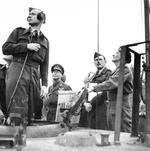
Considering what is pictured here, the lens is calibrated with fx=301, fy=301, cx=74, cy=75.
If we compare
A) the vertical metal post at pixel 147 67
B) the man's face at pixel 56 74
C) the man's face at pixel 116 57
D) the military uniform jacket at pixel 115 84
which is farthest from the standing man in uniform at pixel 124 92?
the vertical metal post at pixel 147 67

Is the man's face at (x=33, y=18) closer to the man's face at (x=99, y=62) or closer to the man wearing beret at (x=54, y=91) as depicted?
the man's face at (x=99, y=62)

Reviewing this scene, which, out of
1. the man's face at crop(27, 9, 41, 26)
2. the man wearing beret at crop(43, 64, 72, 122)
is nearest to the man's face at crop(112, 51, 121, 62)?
the man wearing beret at crop(43, 64, 72, 122)

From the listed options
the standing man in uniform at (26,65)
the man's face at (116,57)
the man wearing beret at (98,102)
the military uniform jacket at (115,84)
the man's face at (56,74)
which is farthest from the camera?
the man's face at (56,74)

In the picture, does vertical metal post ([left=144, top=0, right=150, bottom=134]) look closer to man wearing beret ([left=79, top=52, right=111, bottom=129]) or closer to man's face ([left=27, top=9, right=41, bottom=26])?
man's face ([left=27, top=9, right=41, bottom=26])

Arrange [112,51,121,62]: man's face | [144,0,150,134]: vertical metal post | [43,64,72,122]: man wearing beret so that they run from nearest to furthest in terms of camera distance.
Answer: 1. [144,0,150,134]: vertical metal post
2. [112,51,121,62]: man's face
3. [43,64,72,122]: man wearing beret

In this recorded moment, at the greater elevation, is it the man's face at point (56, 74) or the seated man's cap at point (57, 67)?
the seated man's cap at point (57, 67)

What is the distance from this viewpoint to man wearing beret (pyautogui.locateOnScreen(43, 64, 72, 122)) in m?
3.77

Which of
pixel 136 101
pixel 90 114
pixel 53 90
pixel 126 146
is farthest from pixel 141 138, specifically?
pixel 53 90

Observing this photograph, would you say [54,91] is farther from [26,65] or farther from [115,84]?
[26,65]

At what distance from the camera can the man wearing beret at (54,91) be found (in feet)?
12.4

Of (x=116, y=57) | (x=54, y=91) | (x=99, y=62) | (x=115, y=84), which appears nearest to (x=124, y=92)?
(x=115, y=84)

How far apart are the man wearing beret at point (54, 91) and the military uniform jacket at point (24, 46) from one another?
1069 mm

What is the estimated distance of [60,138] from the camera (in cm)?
178

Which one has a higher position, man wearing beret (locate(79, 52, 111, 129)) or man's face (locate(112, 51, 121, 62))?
man's face (locate(112, 51, 121, 62))
